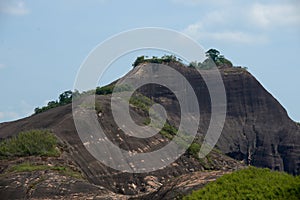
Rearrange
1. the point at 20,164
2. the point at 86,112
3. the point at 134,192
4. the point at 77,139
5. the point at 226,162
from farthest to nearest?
the point at 226,162 → the point at 86,112 → the point at 77,139 → the point at 134,192 → the point at 20,164

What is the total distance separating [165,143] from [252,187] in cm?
4415

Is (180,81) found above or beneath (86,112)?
above

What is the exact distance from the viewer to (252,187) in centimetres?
2667

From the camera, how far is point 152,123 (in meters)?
78.0

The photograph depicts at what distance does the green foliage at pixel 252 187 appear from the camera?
1034 inches

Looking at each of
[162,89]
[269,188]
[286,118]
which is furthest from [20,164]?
[286,118]

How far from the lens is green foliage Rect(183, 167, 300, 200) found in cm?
2627

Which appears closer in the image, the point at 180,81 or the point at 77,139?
the point at 77,139

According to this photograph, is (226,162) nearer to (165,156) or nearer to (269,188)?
(165,156)

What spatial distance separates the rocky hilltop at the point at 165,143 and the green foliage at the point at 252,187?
2.56 metres

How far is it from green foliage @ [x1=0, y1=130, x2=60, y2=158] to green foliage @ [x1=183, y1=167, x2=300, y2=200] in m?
29.9

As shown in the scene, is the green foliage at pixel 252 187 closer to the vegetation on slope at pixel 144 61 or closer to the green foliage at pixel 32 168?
the green foliage at pixel 32 168

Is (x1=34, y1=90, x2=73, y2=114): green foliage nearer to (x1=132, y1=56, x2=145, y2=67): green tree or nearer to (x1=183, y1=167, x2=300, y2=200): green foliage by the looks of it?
(x1=132, y1=56, x2=145, y2=67): green tree

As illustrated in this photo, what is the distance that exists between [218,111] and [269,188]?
255 ft
